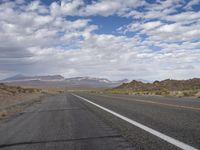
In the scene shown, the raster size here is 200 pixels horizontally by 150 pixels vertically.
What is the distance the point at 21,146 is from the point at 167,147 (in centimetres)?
315

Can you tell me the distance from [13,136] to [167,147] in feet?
14.7

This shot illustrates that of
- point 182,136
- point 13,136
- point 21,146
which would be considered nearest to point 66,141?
point 21,146

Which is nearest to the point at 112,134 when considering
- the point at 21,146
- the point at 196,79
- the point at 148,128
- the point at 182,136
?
the point at 148,128

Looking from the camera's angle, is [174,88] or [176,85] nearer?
[174,88]

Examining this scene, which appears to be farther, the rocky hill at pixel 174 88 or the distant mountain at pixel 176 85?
the distant mountain at pixel 176 85

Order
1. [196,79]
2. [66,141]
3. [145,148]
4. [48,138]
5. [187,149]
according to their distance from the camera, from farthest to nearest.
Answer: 1. [196,79]
2. [48,138]
3. [66,141]
4. [145,148]
5. [187,149]

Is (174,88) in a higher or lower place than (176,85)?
lower

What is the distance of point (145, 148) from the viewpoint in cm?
652

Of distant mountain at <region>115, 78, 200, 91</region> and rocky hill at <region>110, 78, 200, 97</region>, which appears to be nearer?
rocky hill at <region>110, 78, 200, 97</region>

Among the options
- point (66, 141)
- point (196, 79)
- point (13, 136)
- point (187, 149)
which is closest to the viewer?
point (187, 149)

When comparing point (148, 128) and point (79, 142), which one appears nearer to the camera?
point (79, 142)

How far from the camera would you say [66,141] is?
7.77 m

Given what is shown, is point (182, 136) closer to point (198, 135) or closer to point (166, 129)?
point (198, 135)

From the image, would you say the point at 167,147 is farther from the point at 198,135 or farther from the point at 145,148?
the point at 198,135
